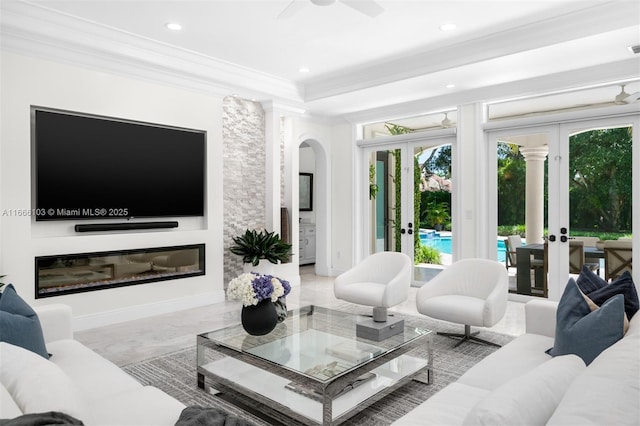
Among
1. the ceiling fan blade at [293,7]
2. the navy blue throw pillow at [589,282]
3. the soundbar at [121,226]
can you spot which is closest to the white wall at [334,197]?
the soundbar at [121,226]

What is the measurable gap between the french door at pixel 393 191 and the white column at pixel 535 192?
1.10 metres

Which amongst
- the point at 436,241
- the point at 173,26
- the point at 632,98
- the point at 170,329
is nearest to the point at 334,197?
the point at 436,241

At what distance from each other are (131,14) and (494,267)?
3.92m

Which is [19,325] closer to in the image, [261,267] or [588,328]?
[588,328]

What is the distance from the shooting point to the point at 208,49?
187 inches

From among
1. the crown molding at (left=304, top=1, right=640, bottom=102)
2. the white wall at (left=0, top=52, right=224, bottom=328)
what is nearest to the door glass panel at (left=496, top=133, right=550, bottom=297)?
the crown molding at (left=304, top=1, right=640, bottom=102)

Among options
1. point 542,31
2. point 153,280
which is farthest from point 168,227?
point 542,31

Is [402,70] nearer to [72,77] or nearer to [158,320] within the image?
[72,77]

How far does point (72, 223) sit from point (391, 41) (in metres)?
3.72

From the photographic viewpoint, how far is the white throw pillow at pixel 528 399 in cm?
107

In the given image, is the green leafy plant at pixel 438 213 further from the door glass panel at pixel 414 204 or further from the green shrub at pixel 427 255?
the green shrub at pixel 427 255

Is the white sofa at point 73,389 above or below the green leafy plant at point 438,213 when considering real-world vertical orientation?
below

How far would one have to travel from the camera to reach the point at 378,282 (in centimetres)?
465

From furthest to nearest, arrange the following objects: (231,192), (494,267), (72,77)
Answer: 1. (231,192)
2. (72,77)
3. (494,267)
